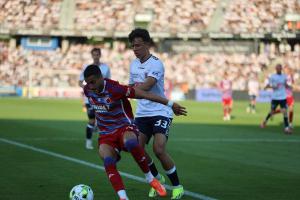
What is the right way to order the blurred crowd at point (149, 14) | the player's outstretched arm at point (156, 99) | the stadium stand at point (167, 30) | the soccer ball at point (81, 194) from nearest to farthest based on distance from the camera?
the soccer ball at point (81, 194), the player's outstretched arm at point (156, 99), the stadium stand at point (167, 30), the blurred crowd at point (149, 14)

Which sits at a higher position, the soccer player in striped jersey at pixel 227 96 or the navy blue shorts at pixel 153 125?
the navy blue shorts at pixel 153 125

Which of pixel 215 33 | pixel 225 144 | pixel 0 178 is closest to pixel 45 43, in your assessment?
pixel 215 33

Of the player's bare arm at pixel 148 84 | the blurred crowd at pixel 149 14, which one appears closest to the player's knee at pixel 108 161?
the player's bare arm at pixel 148 84

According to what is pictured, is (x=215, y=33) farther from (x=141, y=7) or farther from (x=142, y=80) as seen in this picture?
Result: (x=142, y=80)

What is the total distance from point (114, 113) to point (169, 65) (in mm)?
51003

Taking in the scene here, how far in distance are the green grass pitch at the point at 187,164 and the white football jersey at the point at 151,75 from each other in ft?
4.02

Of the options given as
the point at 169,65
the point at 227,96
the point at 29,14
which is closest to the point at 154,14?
the point at 169,65

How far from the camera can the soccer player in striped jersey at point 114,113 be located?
30.9ft

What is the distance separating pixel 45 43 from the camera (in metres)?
63.3

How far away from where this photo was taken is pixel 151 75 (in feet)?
34.6

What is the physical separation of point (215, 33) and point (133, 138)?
5219 centimetres

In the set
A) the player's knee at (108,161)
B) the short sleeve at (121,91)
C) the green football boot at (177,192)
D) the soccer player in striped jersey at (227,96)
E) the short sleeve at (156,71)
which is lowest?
the soccer player in striped jersey at (227,96)

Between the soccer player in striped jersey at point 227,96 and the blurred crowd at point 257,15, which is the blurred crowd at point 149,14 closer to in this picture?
the blurred crowd at point 257,15

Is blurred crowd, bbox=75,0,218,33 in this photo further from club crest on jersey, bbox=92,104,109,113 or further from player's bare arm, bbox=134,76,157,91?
club crest on jersey, bbox=92,104,109,113
